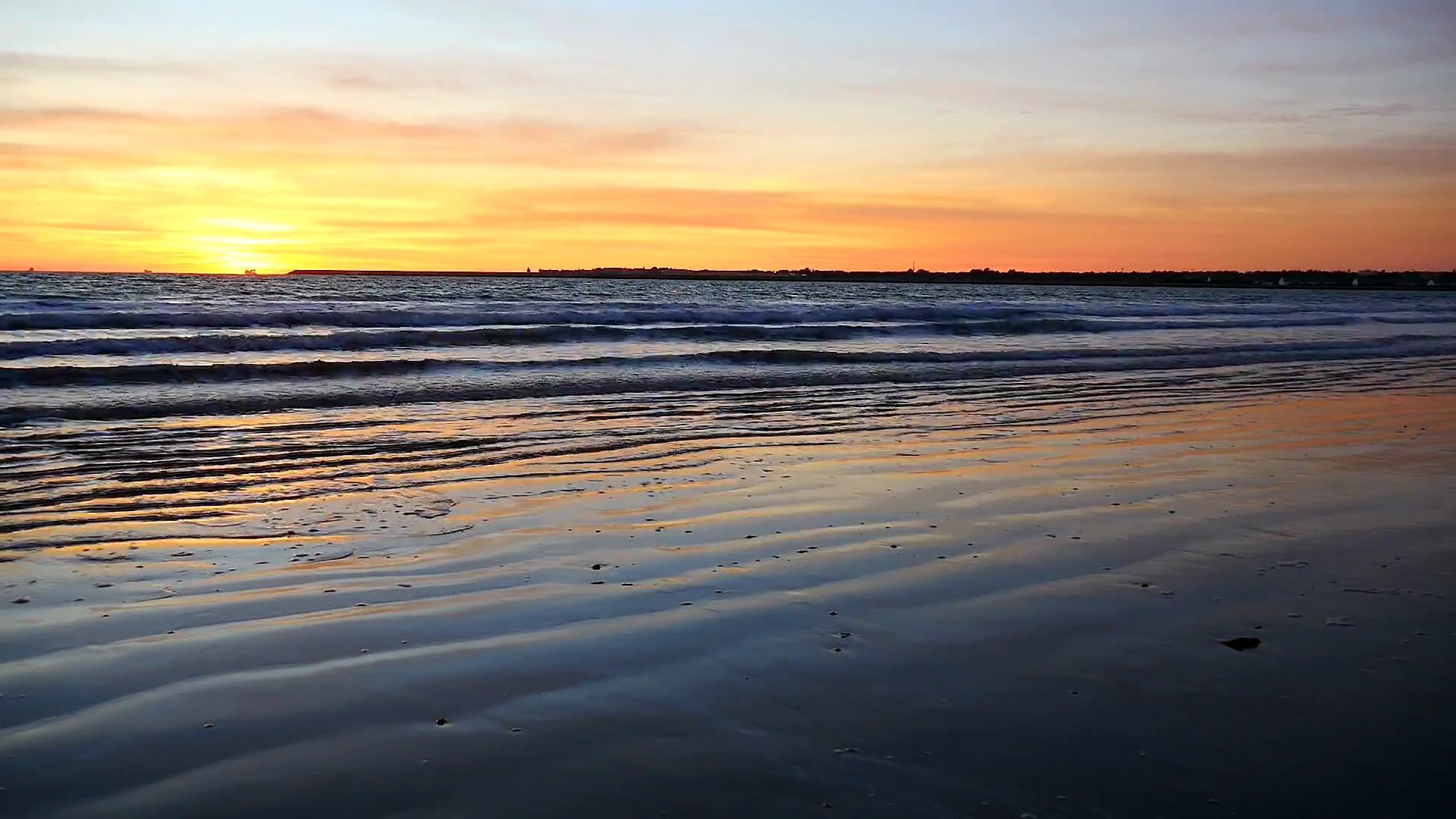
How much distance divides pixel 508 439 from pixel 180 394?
600 cm

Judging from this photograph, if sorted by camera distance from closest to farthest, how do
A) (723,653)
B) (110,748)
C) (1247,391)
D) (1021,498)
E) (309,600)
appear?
(110,748), (723,653), (309,600), (1021,498), (1247,391)

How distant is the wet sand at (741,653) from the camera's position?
3.15 m

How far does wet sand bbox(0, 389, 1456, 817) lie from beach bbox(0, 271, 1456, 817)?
20 millimetres

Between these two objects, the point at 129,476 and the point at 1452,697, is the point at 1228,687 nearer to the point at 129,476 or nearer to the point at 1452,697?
the point at 1452,697

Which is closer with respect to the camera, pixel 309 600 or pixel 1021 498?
pixel 309 600

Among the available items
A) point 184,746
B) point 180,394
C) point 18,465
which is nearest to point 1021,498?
point 184,746

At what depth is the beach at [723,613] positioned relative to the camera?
126 inches

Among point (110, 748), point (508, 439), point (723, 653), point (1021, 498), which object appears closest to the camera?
point (110, 748)

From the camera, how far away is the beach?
10.5 feet

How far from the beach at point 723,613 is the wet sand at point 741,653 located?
2 cm

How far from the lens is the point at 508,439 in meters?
10.4

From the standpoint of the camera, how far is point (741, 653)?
4.26 m

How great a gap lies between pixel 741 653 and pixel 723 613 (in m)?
0.55

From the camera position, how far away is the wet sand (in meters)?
3.15
